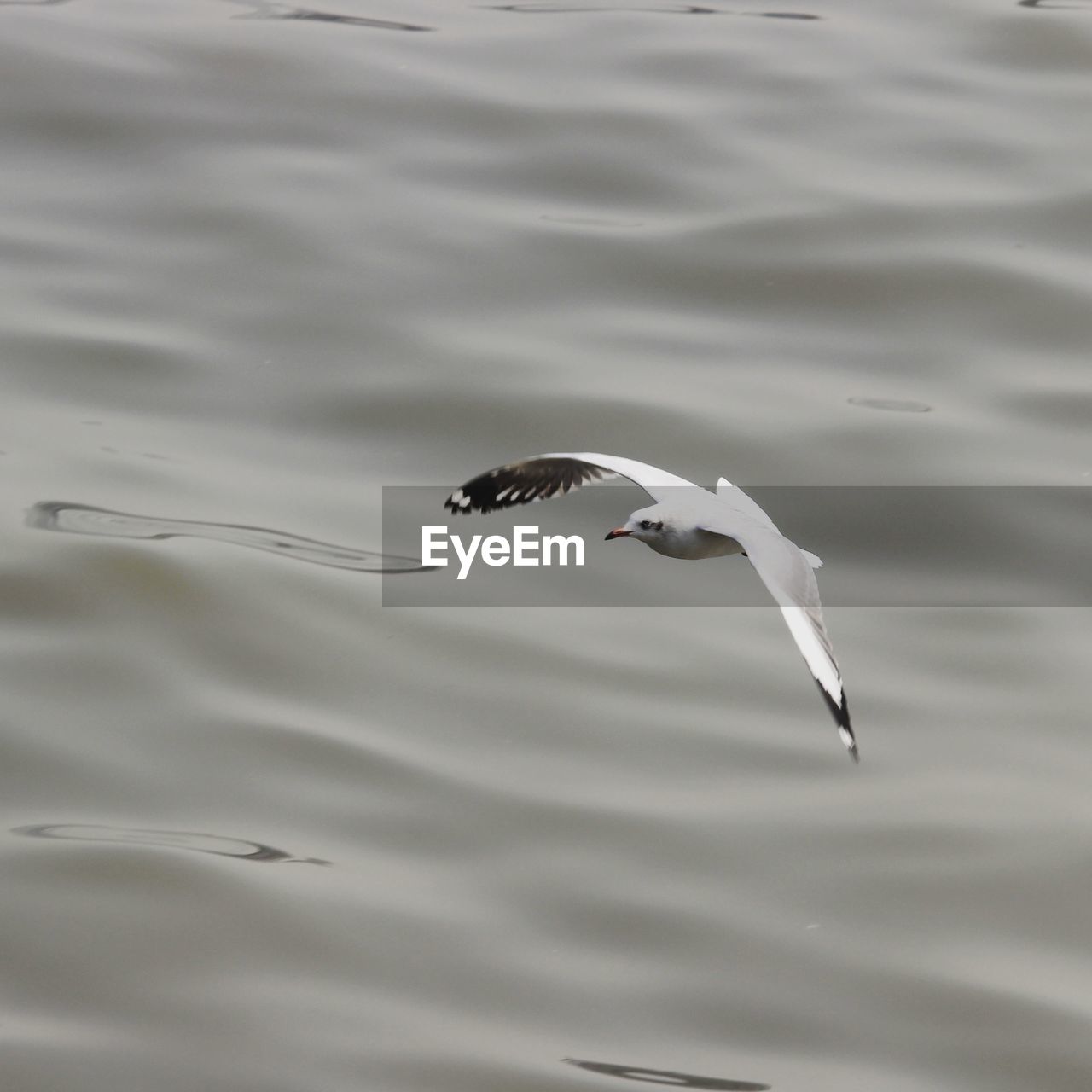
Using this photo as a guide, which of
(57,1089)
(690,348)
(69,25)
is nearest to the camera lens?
(57,1089)

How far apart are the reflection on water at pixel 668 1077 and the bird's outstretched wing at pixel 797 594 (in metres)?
1.63

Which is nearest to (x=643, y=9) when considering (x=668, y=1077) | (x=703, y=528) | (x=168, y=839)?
(x=168, y=839)

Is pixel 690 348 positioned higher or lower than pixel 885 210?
lower

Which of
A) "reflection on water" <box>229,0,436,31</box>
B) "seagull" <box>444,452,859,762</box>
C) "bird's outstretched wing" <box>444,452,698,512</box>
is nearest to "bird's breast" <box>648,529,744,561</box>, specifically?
"seagull" <box>444,452,859,762</box>

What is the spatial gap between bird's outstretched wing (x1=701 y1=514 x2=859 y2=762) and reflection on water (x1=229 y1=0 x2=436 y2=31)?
7215 millimetres

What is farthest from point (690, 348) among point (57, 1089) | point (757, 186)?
point (57, 1089)

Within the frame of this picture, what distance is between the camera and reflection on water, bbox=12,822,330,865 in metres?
5.45

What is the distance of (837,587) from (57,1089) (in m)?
3.63

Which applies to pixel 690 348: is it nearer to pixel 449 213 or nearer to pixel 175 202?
pixel 449 213

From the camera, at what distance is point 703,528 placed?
361 cm

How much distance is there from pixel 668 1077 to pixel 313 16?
7111mm

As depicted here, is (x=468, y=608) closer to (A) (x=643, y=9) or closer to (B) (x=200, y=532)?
(B) (x=200, y=532)

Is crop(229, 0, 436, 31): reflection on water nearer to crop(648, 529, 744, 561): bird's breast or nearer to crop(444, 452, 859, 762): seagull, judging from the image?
crop(444, 452, 859, 762): seagull

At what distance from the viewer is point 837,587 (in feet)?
23.2
